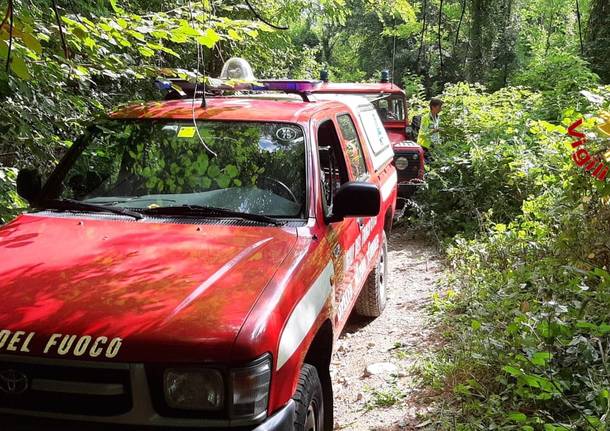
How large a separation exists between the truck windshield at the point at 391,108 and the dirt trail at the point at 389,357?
11.5ft

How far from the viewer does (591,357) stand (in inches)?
129

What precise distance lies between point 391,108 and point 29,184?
7.21m

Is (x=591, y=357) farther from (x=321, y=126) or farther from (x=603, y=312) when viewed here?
(x=321, y=126)

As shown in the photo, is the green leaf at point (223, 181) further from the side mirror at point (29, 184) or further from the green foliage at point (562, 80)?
the green foliage at point (562, 80)

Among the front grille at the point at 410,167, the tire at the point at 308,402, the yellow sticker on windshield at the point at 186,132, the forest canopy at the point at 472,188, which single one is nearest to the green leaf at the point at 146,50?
the forest canopy at the point at 472,188

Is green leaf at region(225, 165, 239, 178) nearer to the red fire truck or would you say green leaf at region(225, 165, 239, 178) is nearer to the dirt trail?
the dirt trail

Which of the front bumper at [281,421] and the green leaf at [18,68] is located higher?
the green leaf at [18,68]

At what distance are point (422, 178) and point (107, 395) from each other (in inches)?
279

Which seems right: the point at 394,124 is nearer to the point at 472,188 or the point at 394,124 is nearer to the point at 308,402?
the point at 472,188

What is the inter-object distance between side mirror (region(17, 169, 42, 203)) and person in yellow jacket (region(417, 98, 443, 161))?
6986 millimetres

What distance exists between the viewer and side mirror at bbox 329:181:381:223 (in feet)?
10.6

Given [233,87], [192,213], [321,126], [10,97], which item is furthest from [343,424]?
[10,97]

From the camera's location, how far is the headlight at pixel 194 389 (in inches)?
81.8

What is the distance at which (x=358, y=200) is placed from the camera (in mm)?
3250
